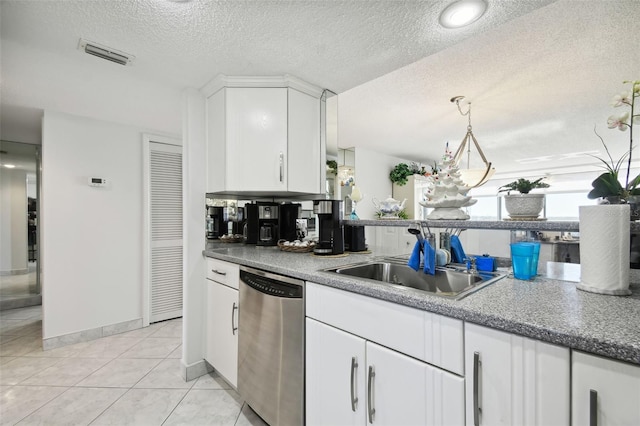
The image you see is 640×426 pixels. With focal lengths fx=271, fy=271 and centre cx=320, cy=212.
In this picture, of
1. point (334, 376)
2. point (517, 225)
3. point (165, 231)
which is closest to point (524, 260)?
point (517, 225)

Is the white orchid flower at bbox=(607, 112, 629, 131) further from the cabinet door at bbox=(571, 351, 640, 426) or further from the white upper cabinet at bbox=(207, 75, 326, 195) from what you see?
the white upper cabinet at bbox=(207, 75, 326, 195)

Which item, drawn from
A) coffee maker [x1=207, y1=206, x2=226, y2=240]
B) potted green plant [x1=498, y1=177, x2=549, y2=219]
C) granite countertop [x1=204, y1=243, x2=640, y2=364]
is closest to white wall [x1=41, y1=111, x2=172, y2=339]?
coffee maker [x1=207, y1=206, x2=226, y2=240]

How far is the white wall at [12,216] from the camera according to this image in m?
3.71

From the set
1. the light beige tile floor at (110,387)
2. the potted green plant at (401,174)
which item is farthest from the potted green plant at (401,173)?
the light beige tile floor at (110,387)

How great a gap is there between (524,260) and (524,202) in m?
0.28

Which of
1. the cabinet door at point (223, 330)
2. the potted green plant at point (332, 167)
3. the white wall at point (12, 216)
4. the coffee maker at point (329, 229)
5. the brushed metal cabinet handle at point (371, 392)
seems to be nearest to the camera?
the brushed metal cabinet handle at point (371, 392)

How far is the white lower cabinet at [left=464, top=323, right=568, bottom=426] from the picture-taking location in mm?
666

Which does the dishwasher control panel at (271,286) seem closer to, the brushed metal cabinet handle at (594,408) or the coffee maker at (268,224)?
the coffee maker at (268,224)

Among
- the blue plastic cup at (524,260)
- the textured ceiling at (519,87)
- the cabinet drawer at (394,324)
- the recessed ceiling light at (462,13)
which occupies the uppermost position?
the textured ceiling at (519,87)

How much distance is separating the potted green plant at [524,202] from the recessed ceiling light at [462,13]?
A: 2.70ft

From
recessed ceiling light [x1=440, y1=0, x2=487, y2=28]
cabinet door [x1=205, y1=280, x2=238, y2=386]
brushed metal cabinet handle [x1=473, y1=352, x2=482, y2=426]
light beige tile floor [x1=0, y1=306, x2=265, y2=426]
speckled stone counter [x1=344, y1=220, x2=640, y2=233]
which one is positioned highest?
recessed ceiling light [x1=440, y1=0, x2=487, y2=28]

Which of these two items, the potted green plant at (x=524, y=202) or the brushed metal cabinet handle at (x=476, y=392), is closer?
the brushed metal cabinet handle at (x=476, y=392)

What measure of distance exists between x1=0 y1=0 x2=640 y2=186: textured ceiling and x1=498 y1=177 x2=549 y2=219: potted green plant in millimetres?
806

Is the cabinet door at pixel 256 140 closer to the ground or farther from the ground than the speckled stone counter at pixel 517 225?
farther from the ground
